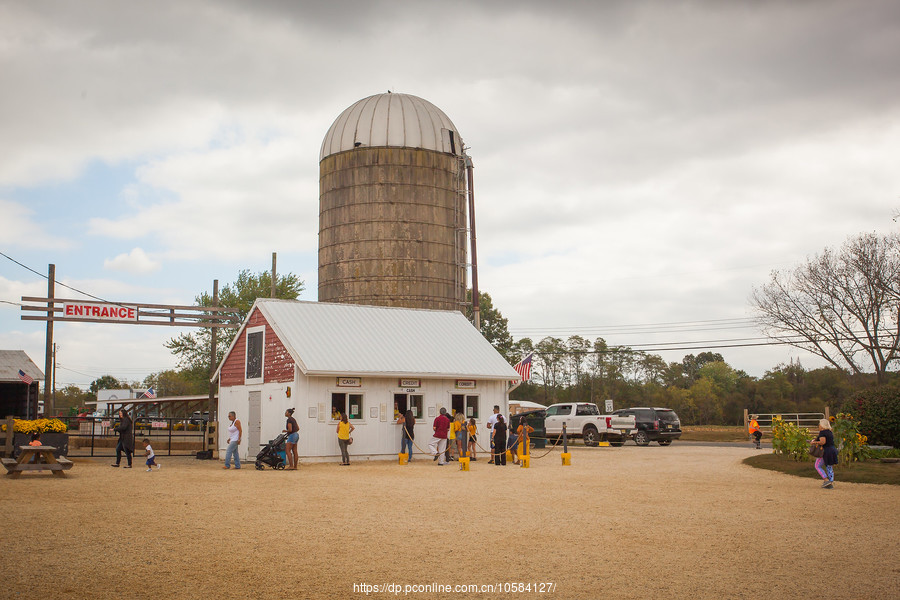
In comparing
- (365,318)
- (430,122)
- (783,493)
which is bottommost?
(783,493)

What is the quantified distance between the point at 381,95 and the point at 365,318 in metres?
16.5

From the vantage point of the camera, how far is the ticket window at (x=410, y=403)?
29.8 metres

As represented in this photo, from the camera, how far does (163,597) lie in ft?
25.8

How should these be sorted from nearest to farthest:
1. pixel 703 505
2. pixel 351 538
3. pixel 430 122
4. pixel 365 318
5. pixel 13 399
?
pixel 351 538 < pixel 703 505 < pixel 365 318 < pixel 13 399 < pixel 430 122

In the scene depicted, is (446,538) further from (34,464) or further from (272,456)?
(272,456)

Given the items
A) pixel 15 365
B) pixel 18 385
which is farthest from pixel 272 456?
pixel 18 385

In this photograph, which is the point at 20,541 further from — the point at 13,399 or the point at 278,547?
the point at 13,399

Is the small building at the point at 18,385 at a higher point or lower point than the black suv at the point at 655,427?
higher

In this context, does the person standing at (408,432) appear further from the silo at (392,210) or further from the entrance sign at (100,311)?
the silo at (392,210)

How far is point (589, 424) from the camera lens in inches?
1548

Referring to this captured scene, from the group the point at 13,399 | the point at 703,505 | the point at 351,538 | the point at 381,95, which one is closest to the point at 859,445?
the point at 703,505

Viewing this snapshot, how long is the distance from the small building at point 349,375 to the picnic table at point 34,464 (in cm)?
799

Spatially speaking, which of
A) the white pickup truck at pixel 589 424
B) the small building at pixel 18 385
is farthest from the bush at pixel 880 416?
the small building at pixel 18 385

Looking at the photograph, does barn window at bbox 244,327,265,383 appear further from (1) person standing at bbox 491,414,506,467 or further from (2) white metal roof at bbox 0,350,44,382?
(2) white metal roof at bbox 0,350,44,382
